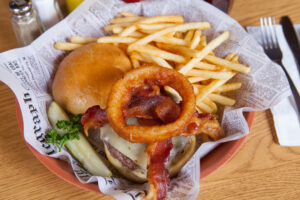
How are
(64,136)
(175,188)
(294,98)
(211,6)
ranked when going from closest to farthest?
(175,188) < (64,136) < (294,98) < (211,6)

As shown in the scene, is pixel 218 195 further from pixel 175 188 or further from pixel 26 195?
pixel 26 195

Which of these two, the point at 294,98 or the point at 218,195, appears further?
the point at 294,98

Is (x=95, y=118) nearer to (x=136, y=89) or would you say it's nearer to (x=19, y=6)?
(x=136, y=89)

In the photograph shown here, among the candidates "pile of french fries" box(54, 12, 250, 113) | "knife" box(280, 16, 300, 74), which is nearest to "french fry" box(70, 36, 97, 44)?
"pile of french fries" box(54, 12, 250, 113)

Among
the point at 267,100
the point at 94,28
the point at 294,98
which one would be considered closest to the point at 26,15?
the point at 94,28

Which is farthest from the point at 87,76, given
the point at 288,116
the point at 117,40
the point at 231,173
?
the point at 288,116

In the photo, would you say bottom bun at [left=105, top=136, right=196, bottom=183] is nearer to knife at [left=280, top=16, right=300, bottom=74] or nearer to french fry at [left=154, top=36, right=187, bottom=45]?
french fry at [left=154, top=36, right=187, bottom=45]

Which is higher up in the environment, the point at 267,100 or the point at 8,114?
the point at 267,100
